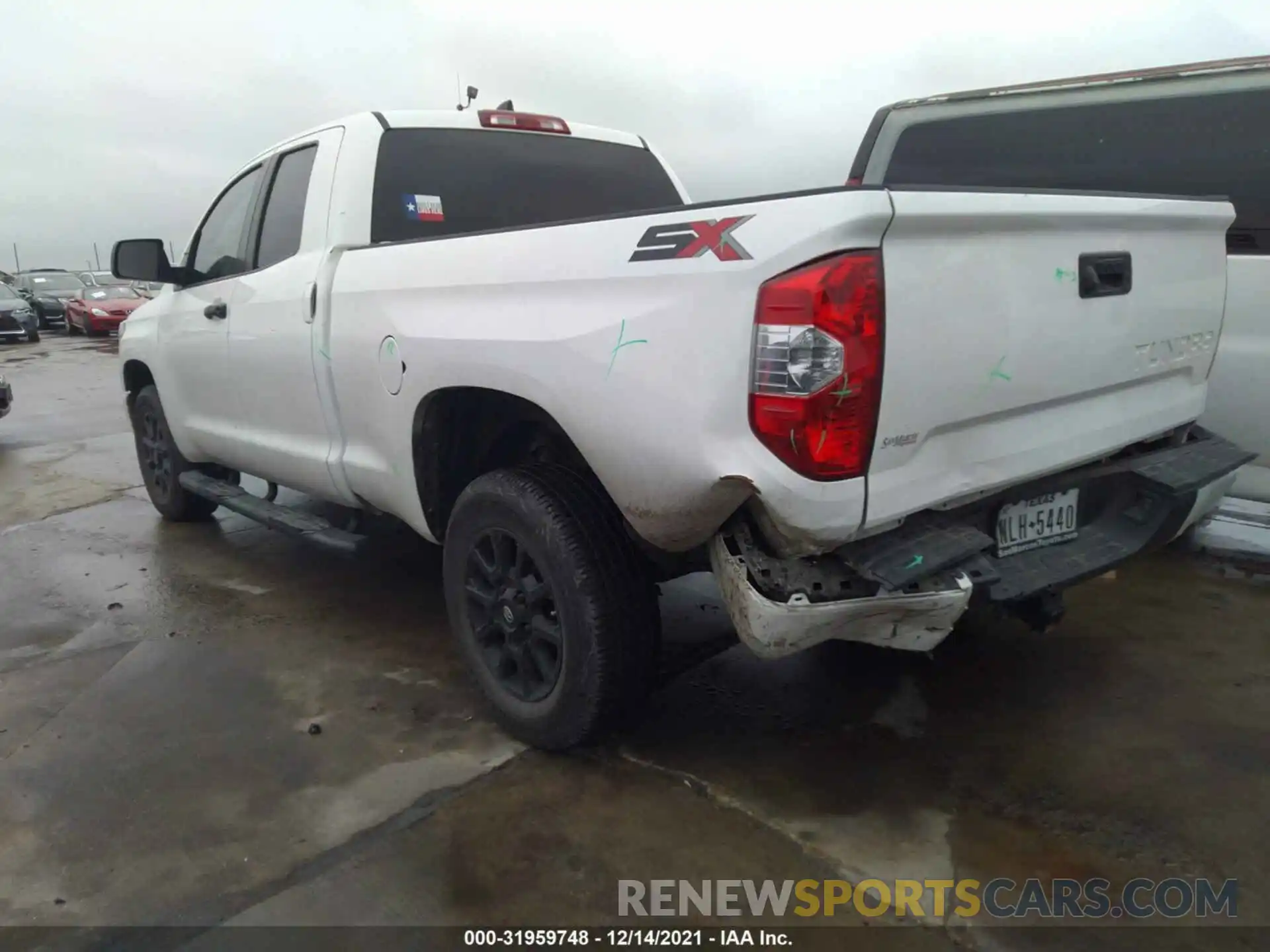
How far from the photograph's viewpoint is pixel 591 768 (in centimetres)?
288

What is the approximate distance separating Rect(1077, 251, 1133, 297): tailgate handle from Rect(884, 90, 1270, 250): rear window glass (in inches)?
47.0

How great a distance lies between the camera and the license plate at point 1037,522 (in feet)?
8.57

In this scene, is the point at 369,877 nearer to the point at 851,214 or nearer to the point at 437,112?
the point at 851,214

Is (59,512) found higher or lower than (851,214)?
lower

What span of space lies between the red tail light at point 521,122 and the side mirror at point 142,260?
6.25 ft

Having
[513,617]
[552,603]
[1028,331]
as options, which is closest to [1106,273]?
[1028,331]

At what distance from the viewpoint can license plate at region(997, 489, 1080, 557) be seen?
261 cm

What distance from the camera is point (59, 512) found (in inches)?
246

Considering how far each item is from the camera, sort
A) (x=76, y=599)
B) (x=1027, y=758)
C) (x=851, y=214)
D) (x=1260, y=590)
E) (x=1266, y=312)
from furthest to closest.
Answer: (x=76, y=599) < (x=1260, y=590) < (x=1266, y=312) < (x=1027, y=758) < (x=851, y=214)

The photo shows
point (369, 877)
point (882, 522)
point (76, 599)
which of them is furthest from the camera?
point (76, 599)

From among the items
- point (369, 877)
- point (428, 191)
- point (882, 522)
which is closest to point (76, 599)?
point (428, 191)

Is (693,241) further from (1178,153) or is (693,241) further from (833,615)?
(1178,153)

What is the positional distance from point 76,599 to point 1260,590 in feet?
17.8

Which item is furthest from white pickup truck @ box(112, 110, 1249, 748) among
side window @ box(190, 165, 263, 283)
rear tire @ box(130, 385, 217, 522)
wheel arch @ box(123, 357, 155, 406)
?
wheel arch @ box(123, 357, 155, 406)
